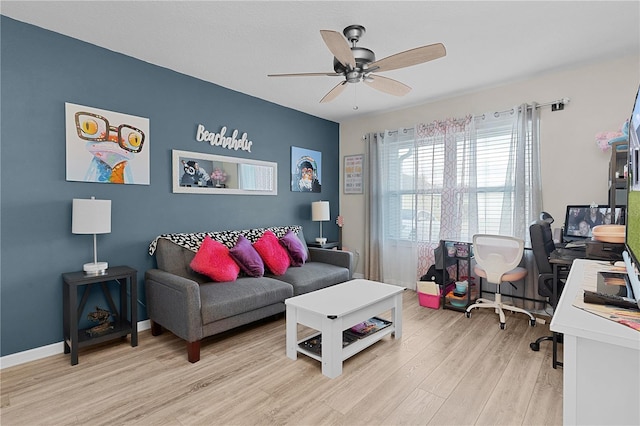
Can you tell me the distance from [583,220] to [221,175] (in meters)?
3.59

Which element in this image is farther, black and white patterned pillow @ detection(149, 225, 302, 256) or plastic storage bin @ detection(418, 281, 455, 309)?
plastic storage bin @ detection(418, 281, 455, 309)

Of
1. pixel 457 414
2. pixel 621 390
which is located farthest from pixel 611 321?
pixel 457 414

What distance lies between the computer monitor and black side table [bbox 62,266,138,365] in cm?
385

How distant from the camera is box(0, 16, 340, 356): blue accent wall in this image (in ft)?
7.60

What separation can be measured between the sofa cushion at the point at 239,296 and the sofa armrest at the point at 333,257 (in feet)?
3.14

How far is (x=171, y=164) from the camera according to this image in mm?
3186

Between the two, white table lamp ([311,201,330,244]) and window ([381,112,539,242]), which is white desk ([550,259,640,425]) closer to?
window ([381,112,539,242])

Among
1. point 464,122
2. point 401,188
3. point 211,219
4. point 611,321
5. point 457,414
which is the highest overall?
point 464,122

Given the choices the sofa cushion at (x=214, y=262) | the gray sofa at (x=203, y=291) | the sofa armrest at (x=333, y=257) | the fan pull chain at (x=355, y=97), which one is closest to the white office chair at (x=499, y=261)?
the sofa armrest at (x=333, y=257)

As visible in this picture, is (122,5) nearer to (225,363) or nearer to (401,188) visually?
(225,363)

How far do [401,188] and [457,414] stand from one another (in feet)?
9.99

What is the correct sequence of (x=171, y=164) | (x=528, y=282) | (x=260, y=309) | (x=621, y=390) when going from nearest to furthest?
(x=621, y=390) < (x=260, y=309) < (x=171, y=164) < (x=528, y=282)

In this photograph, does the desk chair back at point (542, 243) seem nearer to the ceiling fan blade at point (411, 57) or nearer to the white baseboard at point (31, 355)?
the ceiling fan blade at point (411, 57)

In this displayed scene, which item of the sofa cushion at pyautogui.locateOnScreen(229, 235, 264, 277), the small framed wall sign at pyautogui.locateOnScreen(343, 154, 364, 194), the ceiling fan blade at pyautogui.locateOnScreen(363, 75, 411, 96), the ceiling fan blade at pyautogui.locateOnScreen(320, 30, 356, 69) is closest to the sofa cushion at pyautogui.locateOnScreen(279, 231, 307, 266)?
the sofa cushion at pyautogui.locateOnScreen(229, 235, 264, 277)
